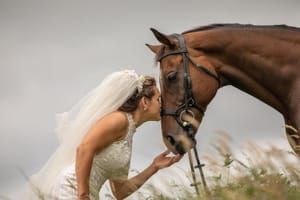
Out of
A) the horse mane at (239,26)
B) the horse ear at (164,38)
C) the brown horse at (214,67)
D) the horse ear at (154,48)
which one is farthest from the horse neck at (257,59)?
the horse ear at (154,48)

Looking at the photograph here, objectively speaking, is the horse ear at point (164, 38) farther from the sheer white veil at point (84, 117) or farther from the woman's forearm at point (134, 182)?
the woman's forearm at point (134, 182)

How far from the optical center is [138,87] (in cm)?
789

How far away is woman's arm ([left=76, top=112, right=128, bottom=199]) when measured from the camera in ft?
23.1

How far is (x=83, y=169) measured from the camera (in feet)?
23.2

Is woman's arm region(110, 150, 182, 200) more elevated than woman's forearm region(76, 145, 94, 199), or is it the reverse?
woman's forearm region(76, 145, 94, 199)

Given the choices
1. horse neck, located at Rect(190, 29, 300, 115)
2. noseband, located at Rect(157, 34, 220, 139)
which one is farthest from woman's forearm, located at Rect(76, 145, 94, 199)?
horse neck, located at Rect(190, 29, 300, 115)

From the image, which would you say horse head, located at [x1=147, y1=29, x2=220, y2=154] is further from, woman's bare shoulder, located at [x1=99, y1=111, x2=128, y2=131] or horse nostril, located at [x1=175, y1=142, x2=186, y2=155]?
woman's bare shoulder, located at [x1=99, y1=111, x2=128, y2=131]

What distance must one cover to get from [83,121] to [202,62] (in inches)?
69.2

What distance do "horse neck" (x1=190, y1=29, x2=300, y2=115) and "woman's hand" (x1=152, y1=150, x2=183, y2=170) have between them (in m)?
1.42

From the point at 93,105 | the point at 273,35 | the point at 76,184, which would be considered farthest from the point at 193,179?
the point at 273,35

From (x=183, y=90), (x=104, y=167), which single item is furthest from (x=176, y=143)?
(x=104, y=167)

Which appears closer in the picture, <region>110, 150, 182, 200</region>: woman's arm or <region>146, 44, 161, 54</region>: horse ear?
<region>110, 150, 182, 200</region>: woman's arm

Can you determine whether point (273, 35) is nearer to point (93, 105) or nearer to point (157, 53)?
point (157, 53)

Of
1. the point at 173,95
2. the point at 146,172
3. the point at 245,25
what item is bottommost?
the point at 146,172
